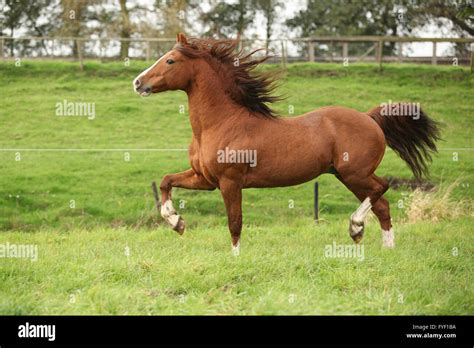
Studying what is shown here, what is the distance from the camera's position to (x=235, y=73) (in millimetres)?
7289

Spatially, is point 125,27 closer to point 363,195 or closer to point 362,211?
point 363,195

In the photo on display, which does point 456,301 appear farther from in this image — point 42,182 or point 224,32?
point 224,32

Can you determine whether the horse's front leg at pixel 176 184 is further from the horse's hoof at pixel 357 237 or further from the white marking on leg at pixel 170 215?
the horse's hoof at pixel 357 237

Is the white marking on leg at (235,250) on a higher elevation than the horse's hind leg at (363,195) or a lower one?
lower

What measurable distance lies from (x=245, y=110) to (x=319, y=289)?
8.25ft

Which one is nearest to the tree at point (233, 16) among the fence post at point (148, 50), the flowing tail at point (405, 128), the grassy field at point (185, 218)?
the fence post at point (148, 50)

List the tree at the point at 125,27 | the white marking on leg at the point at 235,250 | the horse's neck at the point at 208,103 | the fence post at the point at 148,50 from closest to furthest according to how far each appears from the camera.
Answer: the white marking on leg at the point at 235,250 → the horse's neck at the point at 208,103 → the fence post at the point at 148,50 → the tree at the point at 125,27

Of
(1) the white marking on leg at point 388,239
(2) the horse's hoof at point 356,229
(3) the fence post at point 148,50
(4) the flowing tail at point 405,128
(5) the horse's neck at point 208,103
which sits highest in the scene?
(3) the fence post at point 148,50

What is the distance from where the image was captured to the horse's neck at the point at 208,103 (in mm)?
7055

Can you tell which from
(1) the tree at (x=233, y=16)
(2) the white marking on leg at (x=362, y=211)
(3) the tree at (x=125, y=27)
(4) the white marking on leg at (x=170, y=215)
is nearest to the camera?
(4) the white marking on leg at (x=170, y=215)

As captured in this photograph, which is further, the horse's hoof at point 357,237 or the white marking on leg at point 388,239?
the white marking on leg at point 388,239

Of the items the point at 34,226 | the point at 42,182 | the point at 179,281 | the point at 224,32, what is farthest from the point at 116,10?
the point at 179,281

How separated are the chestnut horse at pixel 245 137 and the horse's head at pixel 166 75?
0.04ft

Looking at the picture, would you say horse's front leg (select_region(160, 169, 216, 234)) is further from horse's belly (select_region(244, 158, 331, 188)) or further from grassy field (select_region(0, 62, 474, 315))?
horse's belly (select_region(244, 158, 331, 188))
